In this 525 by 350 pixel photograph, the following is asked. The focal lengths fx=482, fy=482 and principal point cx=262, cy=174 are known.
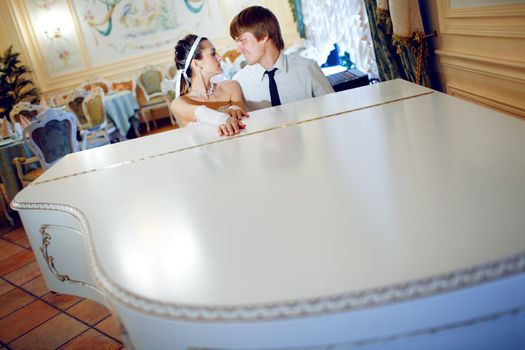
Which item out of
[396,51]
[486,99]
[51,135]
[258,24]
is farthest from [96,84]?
[486,99]

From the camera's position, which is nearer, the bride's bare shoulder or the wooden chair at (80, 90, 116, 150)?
the bride's bare shoulder

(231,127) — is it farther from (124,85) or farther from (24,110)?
(124,85)

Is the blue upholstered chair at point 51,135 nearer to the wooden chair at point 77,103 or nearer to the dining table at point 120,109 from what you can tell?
the wooden chair at point 77,103

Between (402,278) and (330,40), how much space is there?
188 inches

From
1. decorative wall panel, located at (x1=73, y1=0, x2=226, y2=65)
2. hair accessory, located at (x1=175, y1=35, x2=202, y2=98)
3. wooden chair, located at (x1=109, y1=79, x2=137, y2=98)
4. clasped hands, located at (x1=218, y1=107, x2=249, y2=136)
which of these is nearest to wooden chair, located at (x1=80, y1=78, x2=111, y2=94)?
wooden chair, located at (x1=109, y1=79, x2=137, y2=98)

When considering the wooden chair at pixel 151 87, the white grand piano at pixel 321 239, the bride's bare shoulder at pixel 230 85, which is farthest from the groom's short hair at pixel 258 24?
the wooden chair at pixel 151 87

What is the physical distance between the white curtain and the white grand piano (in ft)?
7.66

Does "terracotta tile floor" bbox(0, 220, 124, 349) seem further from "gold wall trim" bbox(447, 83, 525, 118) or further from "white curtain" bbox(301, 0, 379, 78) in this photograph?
"white curtain" bbox(301, 0, 379, 78)

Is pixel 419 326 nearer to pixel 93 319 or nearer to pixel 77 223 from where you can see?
pixel 77 223

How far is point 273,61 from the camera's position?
2.59 meters

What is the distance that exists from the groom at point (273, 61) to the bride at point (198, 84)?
167mm

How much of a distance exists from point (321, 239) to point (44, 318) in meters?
2.36

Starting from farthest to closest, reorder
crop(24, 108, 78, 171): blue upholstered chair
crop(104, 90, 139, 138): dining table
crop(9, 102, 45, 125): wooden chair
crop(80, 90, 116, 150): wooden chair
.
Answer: crop(104, 90, 139, 138): dining table
crop(80, 90, 116, 150): wooden chair
crop(9, 102, 45, 125): wooden chair
crop(24, 108, 78, 171): blue upholstered chair

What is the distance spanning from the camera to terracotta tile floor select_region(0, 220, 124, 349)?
234cm
